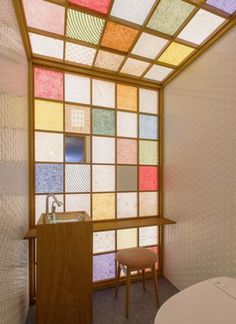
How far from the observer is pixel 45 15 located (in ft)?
4.39

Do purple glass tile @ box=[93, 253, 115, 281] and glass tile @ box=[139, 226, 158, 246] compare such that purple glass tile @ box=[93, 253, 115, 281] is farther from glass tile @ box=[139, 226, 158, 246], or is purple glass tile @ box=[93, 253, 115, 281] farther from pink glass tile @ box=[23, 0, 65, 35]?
pink glass tile @ box=[23, 0, 65, 35]

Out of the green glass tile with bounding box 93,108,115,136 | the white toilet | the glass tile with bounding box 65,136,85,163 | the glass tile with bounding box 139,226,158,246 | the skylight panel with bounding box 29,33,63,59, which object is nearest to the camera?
the white toilet

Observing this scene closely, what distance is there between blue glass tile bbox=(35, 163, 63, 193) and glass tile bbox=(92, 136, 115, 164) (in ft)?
1.31

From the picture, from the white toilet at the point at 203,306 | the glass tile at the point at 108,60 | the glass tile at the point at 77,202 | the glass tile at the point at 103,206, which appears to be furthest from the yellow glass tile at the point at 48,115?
the white toilet at the point at 203,306

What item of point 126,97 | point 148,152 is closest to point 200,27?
point 126,97

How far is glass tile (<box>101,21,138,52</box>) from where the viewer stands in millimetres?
1445

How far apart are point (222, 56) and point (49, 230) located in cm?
196

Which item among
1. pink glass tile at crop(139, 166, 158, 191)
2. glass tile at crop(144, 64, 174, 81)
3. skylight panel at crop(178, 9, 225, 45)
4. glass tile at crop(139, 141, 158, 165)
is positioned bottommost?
pink glass tile at crop(139, 166, 158, 191)

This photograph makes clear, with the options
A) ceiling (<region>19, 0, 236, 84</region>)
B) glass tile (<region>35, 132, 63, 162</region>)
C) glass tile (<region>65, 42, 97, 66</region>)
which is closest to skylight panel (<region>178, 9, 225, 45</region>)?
ceiling (<region>19, 0, 236, 84</region>)

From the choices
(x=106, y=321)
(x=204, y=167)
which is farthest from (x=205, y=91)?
(x=106, y=321)

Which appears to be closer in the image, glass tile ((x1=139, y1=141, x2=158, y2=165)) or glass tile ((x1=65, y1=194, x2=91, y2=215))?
glass tile ((x1=65, y1=194, x2=91, y2=215))

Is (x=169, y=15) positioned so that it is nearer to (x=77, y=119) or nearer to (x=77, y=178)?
(x=77, y=119)

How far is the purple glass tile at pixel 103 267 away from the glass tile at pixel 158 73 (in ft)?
6.79

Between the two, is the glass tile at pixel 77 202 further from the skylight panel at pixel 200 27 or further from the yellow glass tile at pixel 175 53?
the skylight panel at pixel 200 27
